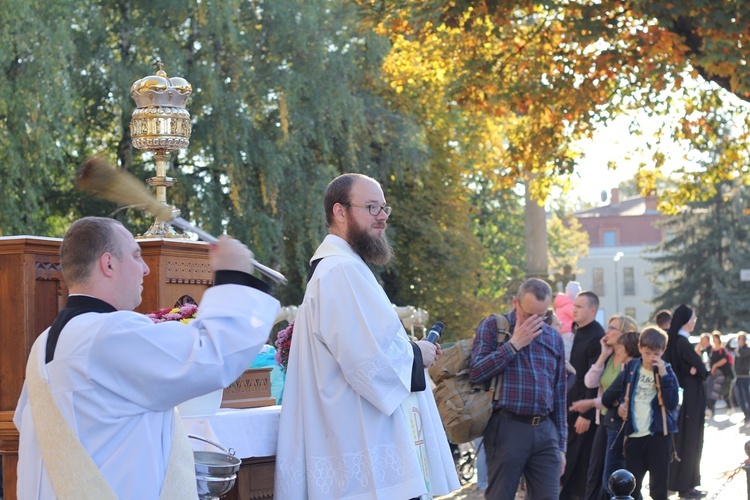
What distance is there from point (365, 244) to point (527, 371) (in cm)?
290

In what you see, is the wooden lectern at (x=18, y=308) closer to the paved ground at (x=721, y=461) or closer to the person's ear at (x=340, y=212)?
the person's ear at (x=340, y=212)

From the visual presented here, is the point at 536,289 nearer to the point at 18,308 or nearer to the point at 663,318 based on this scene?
the point at 18,308

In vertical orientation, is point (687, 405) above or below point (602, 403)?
below

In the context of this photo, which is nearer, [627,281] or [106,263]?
[106,263]

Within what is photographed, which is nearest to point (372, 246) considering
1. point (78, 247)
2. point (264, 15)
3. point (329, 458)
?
point (329, 458)

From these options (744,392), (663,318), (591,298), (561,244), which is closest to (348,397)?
(591,298)

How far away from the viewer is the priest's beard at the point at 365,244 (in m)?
5.59

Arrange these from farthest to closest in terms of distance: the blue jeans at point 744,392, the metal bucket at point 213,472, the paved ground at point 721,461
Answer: the blue jeans at point 744,392, the paved ground at point 721,461, the metal bucket at point 213,472

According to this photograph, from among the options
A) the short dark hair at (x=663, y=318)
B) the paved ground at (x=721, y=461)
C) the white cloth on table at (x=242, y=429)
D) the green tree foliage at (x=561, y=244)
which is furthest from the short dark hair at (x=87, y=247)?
the green tree foliage at (x=561, y=244)

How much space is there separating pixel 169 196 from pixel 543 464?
13208mm

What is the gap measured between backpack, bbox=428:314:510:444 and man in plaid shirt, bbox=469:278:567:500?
7 centimetres

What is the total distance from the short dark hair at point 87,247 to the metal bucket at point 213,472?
3.39 ft

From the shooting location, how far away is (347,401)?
17.1 ft

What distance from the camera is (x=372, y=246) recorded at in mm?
5594
